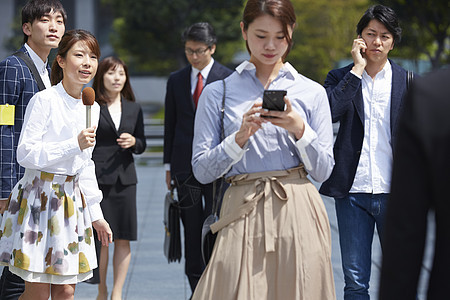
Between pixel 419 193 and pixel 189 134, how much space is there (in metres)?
3.93

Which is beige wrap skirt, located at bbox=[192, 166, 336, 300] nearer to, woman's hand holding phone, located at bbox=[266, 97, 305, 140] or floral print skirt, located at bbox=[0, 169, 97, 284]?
woman's hand holding phone, located at bbox=[266, 97, 305, 140]

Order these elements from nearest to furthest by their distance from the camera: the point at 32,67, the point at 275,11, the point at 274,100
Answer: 1. the point at 274,100
2. the point at 275,11
3. the point at 32,67

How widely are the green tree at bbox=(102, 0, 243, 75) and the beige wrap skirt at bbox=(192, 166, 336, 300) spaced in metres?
27.9

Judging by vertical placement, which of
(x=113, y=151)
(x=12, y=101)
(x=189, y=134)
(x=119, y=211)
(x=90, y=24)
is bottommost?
(x=119, y=211)

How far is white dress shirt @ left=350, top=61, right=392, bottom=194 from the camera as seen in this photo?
4.17 meters

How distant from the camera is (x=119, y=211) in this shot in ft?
17.7

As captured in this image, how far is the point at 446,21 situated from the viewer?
69.9 ft

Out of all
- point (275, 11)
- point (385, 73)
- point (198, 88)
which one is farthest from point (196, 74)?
point (275, 11)

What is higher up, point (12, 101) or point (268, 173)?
point (12, 101)

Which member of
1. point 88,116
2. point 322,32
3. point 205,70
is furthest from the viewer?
point 322,32

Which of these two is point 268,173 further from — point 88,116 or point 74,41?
point 74,41

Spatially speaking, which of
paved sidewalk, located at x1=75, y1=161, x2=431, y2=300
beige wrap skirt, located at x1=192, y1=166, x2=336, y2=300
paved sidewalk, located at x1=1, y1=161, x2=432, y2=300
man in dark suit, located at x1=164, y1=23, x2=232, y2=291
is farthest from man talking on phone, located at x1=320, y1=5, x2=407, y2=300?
man in dark suit, located at x1=164, y1=23, x2=232, y2=291

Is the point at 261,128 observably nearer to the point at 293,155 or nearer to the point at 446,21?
the point at 293,155

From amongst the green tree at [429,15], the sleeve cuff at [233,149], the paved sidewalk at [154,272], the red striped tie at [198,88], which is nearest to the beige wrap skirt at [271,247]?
the sleeve cuff at [233,149]
